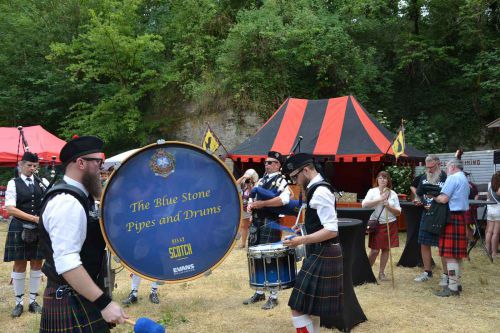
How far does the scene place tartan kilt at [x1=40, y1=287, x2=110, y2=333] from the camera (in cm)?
232

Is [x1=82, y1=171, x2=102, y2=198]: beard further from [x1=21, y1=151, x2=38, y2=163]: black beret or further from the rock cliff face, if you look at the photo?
the rock cliff face

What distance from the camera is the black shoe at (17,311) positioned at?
496 cm

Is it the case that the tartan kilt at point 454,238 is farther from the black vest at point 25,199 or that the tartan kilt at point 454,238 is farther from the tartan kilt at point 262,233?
the black vest at point 25,199

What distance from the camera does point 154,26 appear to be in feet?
67.3

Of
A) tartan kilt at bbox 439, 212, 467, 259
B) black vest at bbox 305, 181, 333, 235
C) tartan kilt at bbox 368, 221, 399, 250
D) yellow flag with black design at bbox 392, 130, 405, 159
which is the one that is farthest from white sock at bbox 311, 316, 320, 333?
yellow flag with black design at bbox 392, 130, 405, 159

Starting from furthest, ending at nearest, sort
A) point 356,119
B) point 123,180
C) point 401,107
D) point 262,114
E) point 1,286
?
point 401,107
point 262,114
point 356,119
point 1,286
point 123,180

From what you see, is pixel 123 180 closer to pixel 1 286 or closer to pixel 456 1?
pixel 1 286

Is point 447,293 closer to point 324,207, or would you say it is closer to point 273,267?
point 273,267

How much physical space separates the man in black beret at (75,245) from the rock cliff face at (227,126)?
1269 centimetres

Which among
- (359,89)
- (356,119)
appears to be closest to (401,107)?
(359,89)

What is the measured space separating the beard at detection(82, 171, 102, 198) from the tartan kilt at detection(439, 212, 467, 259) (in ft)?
15.3

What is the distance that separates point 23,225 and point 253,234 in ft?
8.43

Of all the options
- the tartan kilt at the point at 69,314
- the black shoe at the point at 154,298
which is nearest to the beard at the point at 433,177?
the black shoe at the point at 154,298

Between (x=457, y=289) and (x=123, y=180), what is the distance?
16.0 feet
